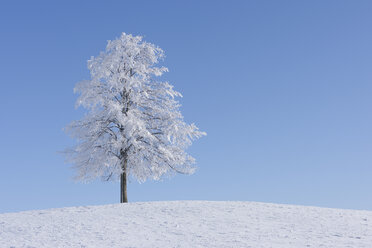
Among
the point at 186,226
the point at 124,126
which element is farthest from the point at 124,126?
the point at 186,226

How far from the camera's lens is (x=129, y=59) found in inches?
944

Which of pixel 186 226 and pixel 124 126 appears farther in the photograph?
pixel 124 126

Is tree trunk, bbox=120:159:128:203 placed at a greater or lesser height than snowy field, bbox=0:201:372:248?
greater

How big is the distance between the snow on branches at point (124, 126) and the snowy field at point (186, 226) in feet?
11.9

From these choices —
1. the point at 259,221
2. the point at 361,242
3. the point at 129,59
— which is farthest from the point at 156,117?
the point at 361,242

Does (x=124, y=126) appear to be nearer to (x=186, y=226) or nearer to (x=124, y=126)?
(x=124, y=126)

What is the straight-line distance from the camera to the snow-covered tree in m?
22.8

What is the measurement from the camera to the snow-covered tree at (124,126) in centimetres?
2278

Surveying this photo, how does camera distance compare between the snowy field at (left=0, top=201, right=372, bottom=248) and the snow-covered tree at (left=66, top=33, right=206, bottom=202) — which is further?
the snow-covered tree at (left=66, top=33, right=206, bottom=202)

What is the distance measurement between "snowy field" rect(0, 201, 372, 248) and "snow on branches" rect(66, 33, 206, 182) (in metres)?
3.63

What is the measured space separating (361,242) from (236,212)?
5.79 metres

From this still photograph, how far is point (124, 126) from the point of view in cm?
2228

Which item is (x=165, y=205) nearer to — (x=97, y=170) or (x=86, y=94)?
(x=97, y=170)

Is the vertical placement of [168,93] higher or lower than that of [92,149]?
higher
